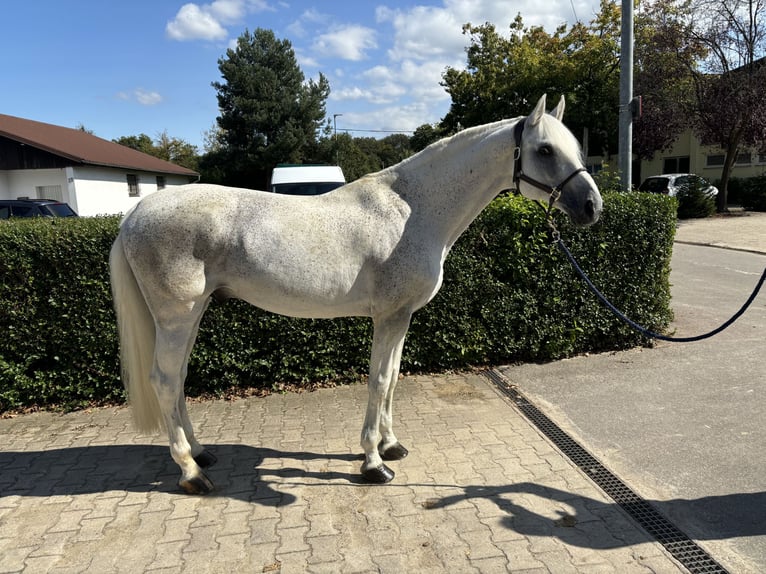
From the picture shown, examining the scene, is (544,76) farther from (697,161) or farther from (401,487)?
(401,487)

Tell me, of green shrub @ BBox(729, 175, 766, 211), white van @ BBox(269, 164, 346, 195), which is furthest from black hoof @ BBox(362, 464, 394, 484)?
green shrub @ BBox(729, 175, 766, 211)

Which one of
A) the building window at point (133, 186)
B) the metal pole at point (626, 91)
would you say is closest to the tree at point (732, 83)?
the metal pole at point (626, 91)

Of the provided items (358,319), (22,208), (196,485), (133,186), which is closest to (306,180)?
(22,208)

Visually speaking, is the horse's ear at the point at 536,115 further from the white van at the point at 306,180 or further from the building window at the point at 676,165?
the building window at the point at 676,165

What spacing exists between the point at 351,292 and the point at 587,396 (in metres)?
2.89

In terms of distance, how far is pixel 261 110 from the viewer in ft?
111

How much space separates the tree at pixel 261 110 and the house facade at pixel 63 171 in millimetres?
10198

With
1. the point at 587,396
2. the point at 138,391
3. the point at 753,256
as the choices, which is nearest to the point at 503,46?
the point at 753,256

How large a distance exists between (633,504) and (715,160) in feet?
110

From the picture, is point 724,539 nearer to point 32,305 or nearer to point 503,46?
point 32,305

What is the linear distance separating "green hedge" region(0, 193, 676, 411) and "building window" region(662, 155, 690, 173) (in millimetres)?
29801

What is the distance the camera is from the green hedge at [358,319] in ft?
14.6

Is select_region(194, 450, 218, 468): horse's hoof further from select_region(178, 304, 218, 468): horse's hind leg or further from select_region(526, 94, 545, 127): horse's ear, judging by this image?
select_region(526, 94, 545, 127): horse's ear

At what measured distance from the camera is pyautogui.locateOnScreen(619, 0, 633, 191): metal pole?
284 inches
